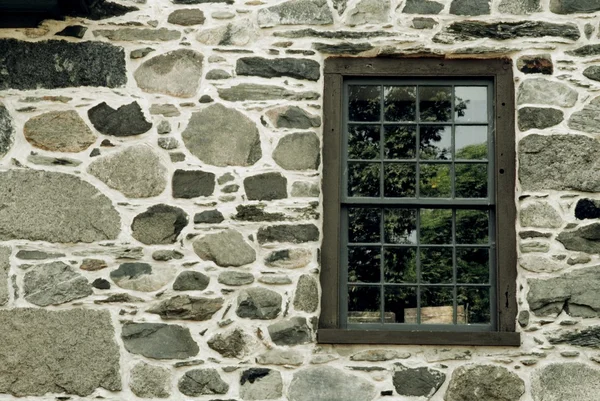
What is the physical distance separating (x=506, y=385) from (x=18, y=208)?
3349 mm

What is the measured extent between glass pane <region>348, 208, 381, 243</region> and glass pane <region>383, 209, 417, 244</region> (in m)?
0.06

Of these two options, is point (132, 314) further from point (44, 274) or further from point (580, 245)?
point (580, 245)

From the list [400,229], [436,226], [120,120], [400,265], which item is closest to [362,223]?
[400,229]

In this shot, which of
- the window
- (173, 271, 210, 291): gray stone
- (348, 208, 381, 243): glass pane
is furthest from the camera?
(348, 208, 381, 243): glass pane

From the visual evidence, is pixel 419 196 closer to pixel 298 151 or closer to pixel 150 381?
pixel 298 151

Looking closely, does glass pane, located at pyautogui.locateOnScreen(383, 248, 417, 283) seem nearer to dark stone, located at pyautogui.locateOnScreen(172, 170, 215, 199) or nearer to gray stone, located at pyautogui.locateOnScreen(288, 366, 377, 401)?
gray stone, located at pyautogui.locateOnScreen(288, 366, 377, 401)

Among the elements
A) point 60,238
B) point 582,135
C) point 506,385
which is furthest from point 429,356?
point 60,238

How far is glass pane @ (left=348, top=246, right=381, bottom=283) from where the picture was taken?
19.8 feet

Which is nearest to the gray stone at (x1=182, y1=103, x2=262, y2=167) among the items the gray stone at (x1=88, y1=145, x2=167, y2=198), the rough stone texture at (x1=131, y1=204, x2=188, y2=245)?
the gray stone at (x1=88, y1=145, x2=167, y2=198)

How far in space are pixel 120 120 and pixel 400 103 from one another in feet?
6.21

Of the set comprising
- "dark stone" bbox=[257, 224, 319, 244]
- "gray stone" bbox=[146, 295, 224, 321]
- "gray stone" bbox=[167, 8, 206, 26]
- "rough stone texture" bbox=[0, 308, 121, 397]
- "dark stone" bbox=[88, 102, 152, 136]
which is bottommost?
"rough stone texture" bbox=[0, 308, 121, 397]

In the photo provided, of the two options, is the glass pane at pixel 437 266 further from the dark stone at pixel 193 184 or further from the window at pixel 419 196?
the dark stone at pixel 193 184

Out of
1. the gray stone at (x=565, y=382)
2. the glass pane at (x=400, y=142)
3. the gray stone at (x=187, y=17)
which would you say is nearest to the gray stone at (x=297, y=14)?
the gray stone at (x=187, y=17)

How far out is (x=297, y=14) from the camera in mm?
6152
